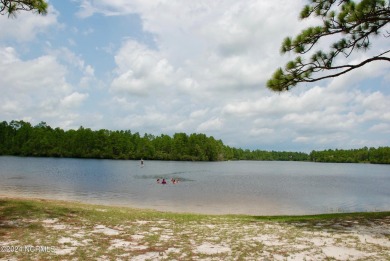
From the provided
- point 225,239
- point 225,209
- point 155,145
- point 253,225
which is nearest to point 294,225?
point 253,225

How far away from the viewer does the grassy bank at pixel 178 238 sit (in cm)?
789

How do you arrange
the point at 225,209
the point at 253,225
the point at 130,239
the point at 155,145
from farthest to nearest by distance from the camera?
the point at 155,145 < the point at 225,209 < the point at 253,225 < the point at 130,239

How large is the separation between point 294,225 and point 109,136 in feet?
523

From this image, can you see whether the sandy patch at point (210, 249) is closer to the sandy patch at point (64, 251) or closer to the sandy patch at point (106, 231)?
the sandy patch at point (106, 231)

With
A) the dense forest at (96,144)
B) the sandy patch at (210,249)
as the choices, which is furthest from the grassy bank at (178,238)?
the dense forest at (96,144)

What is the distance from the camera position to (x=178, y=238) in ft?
31.4

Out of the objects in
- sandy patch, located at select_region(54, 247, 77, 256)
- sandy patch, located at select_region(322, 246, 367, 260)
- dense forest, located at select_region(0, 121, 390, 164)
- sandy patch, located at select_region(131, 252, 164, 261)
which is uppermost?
dense forest, located at select_region(0, 121, 390, 164)

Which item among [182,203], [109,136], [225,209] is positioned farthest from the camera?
[109,136]

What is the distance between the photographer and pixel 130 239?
9.36 metres

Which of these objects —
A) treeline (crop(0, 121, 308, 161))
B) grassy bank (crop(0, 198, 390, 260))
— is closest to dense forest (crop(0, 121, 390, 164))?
treeline (crop(0, 121, 308, 161))

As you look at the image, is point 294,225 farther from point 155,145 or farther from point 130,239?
point 155,145

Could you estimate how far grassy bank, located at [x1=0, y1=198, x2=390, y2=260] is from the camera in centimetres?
789

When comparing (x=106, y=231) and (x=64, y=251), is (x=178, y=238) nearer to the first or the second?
(x=106, y=231)

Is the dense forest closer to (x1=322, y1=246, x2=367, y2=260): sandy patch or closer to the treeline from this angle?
the treeline
